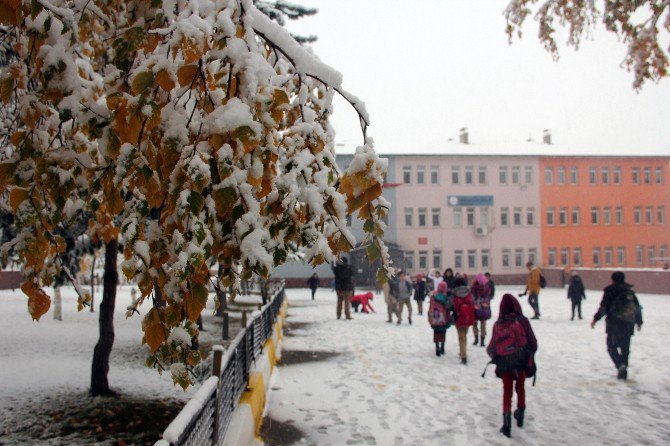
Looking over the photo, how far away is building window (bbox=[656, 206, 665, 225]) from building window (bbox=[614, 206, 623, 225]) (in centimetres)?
364

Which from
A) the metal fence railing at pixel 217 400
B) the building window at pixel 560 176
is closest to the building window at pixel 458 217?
the building window at pixel 560 176

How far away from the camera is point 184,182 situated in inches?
72.9

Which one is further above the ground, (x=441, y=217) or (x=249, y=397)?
(x=441, y=217)

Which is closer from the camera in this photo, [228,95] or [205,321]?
[228,95]

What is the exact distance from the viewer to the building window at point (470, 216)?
155ft

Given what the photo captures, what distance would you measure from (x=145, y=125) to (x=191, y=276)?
0.58m

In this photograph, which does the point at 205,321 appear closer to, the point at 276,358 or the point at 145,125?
the point at 276,358

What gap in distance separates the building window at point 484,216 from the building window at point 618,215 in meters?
12.2

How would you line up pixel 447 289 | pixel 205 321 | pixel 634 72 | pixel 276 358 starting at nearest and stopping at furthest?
1. pixel 634 72
2. pixel 276 358
3. pixel 447 289
4. pixel 205 321

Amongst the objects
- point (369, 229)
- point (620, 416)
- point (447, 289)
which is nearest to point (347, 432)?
point (620, 416)

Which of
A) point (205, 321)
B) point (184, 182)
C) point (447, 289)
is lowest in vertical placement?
point (205, 321)

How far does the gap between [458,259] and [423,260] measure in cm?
308

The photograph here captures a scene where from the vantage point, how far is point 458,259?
46844 mm

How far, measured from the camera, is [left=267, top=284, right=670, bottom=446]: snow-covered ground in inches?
248
